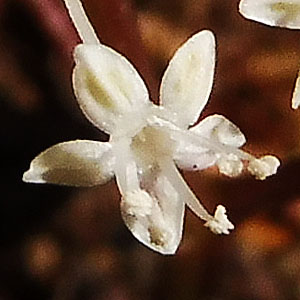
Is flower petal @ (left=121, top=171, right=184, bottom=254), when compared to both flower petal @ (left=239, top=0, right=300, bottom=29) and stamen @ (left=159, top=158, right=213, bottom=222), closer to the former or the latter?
stamen @ (left=159, top=158, right=213, bottom=222)

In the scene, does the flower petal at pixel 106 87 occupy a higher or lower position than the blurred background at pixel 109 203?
higher

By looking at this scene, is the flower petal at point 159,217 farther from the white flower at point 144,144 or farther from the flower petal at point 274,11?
the flower petal at point 274,11

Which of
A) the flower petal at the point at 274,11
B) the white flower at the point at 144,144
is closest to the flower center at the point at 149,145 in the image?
the white flower at the point at 144,144

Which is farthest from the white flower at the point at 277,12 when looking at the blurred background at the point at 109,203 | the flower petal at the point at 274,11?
the blurred background at the point at 109,203

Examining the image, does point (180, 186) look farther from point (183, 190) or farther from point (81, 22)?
point (81, 22)

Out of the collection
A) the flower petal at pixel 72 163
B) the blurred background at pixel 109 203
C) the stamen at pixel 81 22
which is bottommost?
the blurred background at pixel 109 203

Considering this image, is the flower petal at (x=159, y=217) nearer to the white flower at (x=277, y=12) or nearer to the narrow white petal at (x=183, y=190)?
the narrow white petal at (x=183, y=190)

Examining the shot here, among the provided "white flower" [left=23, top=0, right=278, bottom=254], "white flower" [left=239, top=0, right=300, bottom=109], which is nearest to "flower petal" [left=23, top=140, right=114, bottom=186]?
"white flower" [left=23, top=0, right=278, bottom=254]
